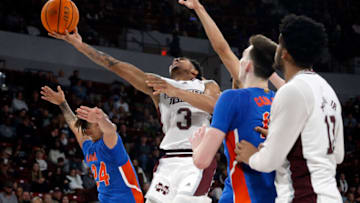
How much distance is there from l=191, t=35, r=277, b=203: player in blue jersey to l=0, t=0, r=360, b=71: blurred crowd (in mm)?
14818

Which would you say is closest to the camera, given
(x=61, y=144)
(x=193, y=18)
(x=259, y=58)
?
(x=259, y=58)

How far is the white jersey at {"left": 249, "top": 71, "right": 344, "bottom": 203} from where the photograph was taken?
2.60 metres

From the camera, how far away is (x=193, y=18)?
21375mm

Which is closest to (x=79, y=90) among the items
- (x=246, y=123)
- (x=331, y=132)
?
(x=246, y=123)

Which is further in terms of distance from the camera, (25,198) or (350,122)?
(350,122)

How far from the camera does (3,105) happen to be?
543 inches

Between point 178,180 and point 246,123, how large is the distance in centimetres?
205

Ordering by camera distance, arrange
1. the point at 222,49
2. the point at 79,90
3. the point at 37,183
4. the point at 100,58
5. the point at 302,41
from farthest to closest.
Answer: the point at 79,90, the point at 37,183, the point at 100,58, the point at 222,49, the point at 302,41

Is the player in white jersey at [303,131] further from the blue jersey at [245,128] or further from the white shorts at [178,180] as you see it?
the white shorts at [178,180]

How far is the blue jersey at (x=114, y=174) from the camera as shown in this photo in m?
5.29

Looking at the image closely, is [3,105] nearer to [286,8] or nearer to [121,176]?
[121,176]

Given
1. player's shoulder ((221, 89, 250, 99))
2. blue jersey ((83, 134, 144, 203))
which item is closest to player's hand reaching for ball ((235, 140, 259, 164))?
player's shoulder ((221, 89, 250, 99))

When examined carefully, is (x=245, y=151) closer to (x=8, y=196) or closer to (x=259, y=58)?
(x=259, y=58)

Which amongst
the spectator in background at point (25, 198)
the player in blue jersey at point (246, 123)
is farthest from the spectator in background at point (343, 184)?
the player in blue jersey at point (246, 123)
